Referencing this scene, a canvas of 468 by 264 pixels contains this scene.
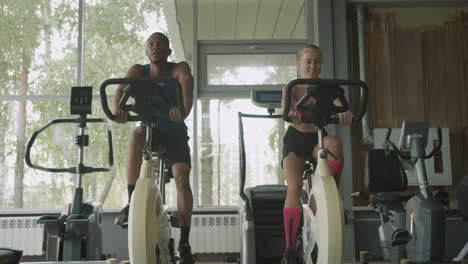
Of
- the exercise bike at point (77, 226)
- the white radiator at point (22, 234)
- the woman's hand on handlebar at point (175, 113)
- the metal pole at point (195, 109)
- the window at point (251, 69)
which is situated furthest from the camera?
the window at point (251, 69)

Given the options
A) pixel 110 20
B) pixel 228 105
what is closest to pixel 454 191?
pixel 228 105

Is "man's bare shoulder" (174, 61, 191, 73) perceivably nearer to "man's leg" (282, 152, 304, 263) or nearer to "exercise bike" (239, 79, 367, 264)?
"exercise bike" (239, 79, 367, 264)

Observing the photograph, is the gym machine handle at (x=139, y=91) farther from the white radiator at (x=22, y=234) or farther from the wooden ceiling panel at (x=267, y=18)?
the wooden ceiling panel at (x=267, y=18)

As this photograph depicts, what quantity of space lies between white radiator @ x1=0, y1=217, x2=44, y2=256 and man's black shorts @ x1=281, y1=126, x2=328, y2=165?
2813 mm

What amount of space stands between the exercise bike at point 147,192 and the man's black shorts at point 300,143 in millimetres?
720

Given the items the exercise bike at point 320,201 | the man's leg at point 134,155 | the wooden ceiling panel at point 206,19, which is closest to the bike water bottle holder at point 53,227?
the man's leg at point 134,155

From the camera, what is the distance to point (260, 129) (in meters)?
5.00

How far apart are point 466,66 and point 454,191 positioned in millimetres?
1311

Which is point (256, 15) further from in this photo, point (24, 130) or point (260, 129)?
point (24, 130)

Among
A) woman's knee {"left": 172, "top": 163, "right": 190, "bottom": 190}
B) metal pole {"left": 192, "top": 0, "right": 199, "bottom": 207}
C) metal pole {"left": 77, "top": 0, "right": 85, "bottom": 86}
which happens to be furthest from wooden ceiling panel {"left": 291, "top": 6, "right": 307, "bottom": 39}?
woman's knee {"left": 172, "top": 163, "right": 190, "bottom": 190}

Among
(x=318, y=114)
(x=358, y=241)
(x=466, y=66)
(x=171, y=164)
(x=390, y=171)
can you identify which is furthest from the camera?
(x=466, y=66)

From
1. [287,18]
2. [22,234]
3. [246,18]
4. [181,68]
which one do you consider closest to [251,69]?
[246,18]

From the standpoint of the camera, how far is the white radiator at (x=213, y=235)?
4.66 metres

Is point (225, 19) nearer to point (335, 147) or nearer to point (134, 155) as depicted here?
point (134, 155)
